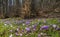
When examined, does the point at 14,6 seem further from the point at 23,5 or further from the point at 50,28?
the point at 50,28

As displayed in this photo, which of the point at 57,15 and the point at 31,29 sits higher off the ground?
the point at 31,29

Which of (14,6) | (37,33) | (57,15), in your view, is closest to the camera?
(37,33)

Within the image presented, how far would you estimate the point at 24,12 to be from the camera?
Result: 6969 mm

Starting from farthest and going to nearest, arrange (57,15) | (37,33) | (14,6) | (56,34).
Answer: (14,6)
(57,15)
(37,33)
(56,34)

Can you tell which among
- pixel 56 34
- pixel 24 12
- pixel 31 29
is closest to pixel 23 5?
pixel 24 12

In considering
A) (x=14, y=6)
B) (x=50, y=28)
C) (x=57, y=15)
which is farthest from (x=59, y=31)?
(x=14, y=6)

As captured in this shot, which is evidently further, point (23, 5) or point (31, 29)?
point (23, 5)

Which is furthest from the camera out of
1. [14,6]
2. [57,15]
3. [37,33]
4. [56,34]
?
[14,6]

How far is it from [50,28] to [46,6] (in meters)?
3.99

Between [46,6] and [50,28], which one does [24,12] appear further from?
[50,28]

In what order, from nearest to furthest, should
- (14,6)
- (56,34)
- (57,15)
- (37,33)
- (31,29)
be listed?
1. (56,34)
2. (37,33)
3. (31,29)
4. (57,15)
5. (14,6)

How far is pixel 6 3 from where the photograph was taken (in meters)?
7.77

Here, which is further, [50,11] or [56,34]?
[50,11]

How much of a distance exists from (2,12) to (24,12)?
1213 mm
